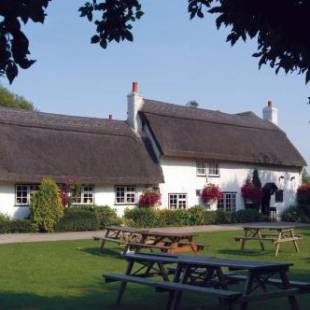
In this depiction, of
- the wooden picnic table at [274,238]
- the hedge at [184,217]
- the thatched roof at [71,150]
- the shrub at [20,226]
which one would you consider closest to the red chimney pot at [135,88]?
the thatched roof at [71,150]

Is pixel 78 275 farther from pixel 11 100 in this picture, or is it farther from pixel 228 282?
pixel 11 100

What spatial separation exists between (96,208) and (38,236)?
5002 millimetres

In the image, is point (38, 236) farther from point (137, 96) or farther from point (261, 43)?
point (261, 43)

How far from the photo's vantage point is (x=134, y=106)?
1284 inches

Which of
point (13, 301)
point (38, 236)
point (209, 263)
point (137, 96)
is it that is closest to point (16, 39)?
point (209, 263)

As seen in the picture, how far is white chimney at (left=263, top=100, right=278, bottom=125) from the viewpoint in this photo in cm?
4247

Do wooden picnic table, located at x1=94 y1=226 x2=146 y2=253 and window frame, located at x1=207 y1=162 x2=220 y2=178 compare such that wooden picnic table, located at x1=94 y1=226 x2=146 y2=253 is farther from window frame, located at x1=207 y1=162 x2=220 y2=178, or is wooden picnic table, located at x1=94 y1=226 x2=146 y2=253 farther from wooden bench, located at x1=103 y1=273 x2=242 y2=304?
window frame, located at x1=207 y1=162 x2=220 y2=178

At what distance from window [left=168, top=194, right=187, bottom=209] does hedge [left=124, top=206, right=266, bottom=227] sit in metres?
1.04

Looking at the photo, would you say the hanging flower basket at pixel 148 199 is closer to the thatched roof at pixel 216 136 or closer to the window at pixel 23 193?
the thatched roof at pixel 216 136

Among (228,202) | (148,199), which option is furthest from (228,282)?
(228,202)

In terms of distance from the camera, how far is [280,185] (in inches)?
1497

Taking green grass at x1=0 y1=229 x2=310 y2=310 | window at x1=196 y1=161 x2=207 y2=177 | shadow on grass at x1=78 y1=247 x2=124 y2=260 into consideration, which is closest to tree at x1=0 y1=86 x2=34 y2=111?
window at x1=196 y1=161 x2=207 y2=177

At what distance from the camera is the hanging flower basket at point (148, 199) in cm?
2961

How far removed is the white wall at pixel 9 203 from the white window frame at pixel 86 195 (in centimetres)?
311
